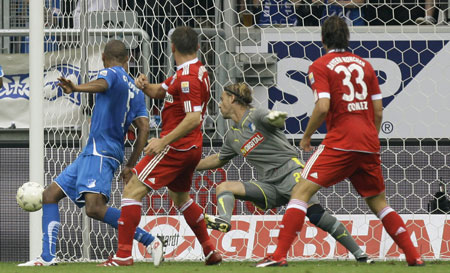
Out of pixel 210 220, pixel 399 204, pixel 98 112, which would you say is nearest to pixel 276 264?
pixel 210 220

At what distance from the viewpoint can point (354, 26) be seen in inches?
346

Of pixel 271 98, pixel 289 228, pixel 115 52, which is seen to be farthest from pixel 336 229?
pixel 115 52

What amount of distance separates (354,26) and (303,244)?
6.60 ft

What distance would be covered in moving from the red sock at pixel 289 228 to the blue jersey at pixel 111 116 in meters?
1.67

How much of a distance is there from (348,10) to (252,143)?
2025 millimetres

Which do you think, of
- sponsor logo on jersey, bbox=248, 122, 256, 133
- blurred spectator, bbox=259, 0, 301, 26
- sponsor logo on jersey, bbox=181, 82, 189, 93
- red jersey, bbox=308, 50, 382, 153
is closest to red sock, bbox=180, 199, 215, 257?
sponsor logo on jersey, bbox=248, 122, 256, 133

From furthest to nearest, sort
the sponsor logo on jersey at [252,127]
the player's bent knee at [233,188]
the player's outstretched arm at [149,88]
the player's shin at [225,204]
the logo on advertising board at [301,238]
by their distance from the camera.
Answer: the logo on advertising board at [301,238]
the sponsor logo on jersey at [252,127]
the player's bent knee at [233,188]
the player's shin at [225,204]
the player's outstretched arm at [149,88]

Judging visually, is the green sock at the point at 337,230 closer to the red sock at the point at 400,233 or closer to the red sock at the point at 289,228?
the red sock at the point at 400,233

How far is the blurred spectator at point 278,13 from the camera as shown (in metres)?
8.75

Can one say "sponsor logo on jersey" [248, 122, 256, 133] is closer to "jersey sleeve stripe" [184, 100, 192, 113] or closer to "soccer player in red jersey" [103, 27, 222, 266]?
"soccer player in red jersey" [103, 27, 222, 266]

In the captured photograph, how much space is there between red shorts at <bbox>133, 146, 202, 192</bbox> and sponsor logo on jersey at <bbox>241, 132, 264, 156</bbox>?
72 centimetres

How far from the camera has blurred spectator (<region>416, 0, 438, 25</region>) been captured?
342 inches

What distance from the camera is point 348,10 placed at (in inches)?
354

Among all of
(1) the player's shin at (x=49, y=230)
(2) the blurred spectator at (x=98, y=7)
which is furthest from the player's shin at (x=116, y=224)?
(2) the blurred spectator at (x=98, y=7)
